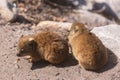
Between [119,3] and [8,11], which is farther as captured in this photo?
[119,3]

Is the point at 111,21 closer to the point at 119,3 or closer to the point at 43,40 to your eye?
the point at 119,3

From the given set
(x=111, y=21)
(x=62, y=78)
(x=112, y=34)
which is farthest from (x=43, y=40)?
(x=111, y=21)

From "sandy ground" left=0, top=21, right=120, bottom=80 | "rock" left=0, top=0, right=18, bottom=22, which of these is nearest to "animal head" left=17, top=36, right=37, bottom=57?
"sandy ground" left=0, top=21, right=120, bottom=80

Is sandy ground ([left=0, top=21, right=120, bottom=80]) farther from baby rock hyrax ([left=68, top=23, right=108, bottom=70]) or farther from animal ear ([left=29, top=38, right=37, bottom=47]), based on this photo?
animal ear ([left=29, top=38, right=37, bottom=47])

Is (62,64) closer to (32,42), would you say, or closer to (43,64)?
(43,64)

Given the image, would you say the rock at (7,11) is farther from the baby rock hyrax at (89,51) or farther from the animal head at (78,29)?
the baby rock hyrax at (89,51)

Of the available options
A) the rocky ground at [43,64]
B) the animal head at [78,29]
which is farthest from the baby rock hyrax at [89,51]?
the rocky ground at [43,64]
